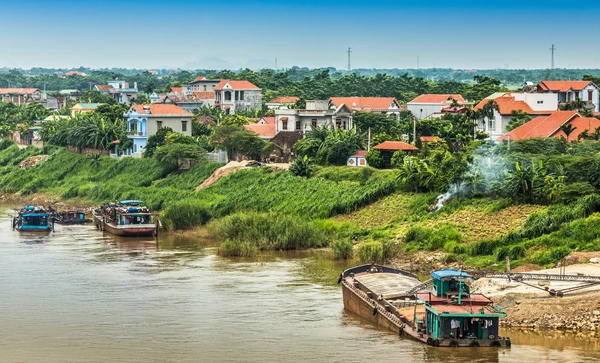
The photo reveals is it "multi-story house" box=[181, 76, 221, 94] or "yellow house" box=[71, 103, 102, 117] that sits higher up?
"multi-story house" box=[181, 76, 221, 94]

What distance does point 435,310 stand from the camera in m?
37.0

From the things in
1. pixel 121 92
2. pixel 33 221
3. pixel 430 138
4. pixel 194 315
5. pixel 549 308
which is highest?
pixel 121 92

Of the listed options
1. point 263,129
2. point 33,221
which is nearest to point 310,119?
point 263,129

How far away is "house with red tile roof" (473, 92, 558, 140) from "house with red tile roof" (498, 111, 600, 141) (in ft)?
14.8

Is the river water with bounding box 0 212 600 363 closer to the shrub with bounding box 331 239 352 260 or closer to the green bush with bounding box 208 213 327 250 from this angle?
the shrub with bounding box 331 239 352 260

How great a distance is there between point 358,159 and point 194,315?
36571mm

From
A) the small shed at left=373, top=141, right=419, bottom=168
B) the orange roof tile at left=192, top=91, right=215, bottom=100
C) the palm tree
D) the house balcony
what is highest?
the orange roof tile at left=192, top=91, right=215, bottom=100

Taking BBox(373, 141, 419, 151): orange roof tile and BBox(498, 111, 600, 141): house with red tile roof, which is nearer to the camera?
BBox(498, 111, 600, 141): house with red tile roof

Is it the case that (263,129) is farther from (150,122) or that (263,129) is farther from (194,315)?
(194,315)

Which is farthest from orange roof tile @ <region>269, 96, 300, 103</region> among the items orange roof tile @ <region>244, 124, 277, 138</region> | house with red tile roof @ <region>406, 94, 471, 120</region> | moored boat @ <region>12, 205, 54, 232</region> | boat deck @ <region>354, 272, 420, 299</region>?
boat deck @ <region>354, 272, 420, 299</region>

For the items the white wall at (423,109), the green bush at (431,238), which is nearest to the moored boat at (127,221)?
the green bush at (431,238)

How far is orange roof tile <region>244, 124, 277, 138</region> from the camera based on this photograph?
303 ft

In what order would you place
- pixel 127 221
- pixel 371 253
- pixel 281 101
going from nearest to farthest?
pixel 371 253
pixel 127 221
pixel 281 101

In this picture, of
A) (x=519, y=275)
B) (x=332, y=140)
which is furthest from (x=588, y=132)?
(x=519, y=275)
